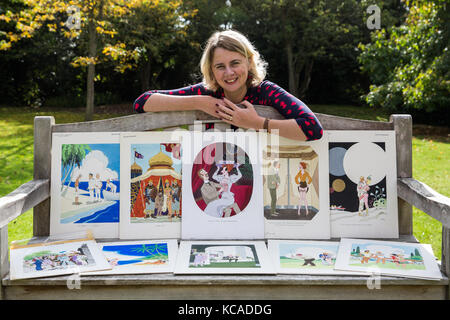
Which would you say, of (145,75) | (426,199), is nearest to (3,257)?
(426,199)

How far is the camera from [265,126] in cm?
225

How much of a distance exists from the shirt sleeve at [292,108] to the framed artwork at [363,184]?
8.1 inches

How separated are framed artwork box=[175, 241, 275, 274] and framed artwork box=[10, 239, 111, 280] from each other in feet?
1.25

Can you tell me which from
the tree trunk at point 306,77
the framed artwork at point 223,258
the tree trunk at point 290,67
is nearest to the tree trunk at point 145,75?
the tree trunk at point 290,67

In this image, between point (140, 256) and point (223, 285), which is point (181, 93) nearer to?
point (140, 256)

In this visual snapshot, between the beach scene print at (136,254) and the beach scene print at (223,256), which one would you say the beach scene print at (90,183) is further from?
the beach scene print at (223,256)

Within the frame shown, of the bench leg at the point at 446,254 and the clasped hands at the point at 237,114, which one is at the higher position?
the clasped hands at the point at 237,114

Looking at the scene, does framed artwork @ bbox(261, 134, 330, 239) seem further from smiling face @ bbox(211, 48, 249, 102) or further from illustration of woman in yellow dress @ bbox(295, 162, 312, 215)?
smiling face @ bbox(211, 48, 249, 102)

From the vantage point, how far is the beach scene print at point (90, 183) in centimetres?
231

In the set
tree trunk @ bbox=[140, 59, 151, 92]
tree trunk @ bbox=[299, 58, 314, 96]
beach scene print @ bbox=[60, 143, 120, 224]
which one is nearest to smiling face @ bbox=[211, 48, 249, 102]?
beach scene print @ bbox=[60, 143, 120, 224]

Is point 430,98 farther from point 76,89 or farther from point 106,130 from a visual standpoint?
point 76,89

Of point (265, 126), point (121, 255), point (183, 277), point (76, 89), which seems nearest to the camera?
point (183, 277)
